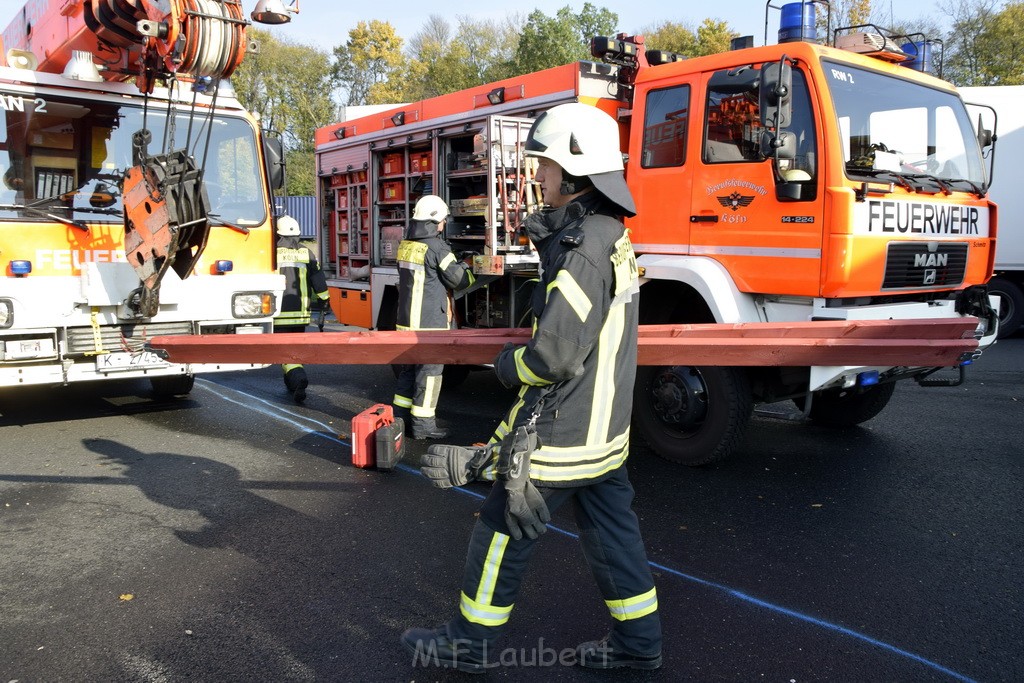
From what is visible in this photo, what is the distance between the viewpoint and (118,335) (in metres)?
6.21

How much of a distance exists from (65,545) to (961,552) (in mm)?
4562

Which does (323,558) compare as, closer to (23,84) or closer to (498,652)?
(498,652)

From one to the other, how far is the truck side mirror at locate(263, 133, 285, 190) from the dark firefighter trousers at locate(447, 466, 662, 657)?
4.88 meters

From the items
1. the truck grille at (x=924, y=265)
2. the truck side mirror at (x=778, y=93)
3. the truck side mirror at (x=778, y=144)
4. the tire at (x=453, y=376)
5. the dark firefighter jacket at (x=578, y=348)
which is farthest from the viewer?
the tire at (x=453, y=376)

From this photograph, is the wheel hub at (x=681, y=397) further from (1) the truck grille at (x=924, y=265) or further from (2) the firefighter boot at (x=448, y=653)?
(2) the firefighter boot at (x=448, y=653)

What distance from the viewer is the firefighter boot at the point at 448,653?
9.66 feet

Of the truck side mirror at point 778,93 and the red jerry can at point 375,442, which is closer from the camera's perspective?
the truck side mirror at point 778,93

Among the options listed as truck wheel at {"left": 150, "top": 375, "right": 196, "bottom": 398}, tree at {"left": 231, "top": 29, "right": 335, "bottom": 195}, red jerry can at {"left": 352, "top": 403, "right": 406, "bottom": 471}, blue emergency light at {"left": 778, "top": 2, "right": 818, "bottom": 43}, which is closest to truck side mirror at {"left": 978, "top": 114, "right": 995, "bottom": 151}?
blue emergency light at {"left": 778, "top": 2, "right": 818, "bottom": 43}

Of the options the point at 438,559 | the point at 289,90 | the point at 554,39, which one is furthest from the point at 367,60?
the point at 438,559

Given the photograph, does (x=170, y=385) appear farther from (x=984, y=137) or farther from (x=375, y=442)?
(x=984, y=137)

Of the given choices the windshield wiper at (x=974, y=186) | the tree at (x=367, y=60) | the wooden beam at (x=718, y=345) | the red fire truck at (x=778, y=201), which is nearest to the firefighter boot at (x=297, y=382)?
the red fire truck at (x=778, y=201)

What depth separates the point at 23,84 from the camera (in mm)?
6086

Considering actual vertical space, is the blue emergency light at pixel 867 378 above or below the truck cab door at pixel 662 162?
below

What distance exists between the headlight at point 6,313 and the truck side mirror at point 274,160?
2.19m
